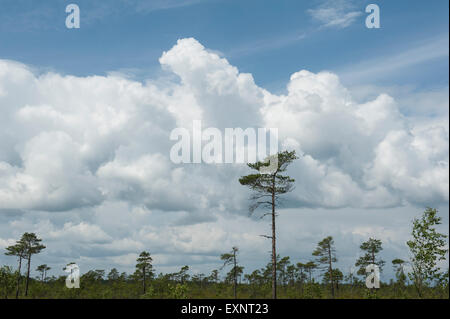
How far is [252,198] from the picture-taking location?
36875 mm
